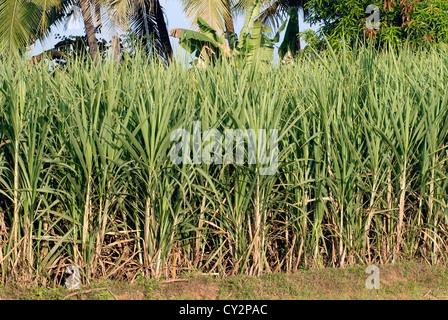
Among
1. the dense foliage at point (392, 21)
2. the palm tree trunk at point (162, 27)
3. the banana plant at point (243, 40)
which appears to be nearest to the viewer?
the dense foliage at point (392, 21)

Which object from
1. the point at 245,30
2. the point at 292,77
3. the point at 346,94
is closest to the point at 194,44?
the point at 245,30

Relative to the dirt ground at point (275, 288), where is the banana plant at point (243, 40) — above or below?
above

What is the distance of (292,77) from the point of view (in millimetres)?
4039

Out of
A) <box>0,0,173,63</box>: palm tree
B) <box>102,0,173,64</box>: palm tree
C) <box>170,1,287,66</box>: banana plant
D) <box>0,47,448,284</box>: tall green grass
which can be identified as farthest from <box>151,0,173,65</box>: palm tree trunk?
<box>0,47,448,284</box>: tall green grass

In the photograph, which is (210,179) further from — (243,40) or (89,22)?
(89,22)

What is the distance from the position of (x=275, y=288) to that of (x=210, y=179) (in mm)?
839

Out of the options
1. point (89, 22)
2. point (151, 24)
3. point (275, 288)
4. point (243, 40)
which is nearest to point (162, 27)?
point (151, 24)

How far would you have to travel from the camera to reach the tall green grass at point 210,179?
3078mm

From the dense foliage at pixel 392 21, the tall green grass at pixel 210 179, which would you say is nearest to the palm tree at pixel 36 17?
the dense foliage at pixel 392 21

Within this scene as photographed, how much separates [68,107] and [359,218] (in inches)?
85.8

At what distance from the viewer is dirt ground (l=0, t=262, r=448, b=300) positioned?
9.80 ft

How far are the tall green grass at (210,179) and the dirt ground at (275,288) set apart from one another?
121 millimetres

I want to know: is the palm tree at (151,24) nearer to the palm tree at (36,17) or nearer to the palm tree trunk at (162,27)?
the palm tree trunk at (162,27)

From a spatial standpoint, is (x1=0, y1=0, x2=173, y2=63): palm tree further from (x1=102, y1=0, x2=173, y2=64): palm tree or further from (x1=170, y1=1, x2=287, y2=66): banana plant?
(x1=170, y1=1, x2=287, y2=66): banana plant
